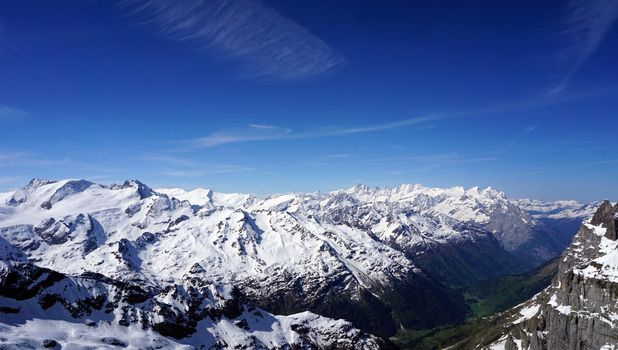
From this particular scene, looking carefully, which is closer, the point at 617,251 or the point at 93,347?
the point at 617,251

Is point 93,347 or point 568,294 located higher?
point 568,294

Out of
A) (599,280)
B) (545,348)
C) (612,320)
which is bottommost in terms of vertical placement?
(545,348)

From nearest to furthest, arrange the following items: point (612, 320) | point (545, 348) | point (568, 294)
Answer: point (612, 320), point (568, 294), point (545, 348)

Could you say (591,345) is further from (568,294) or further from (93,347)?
(93,347)

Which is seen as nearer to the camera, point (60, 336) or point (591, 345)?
point (591, 345)

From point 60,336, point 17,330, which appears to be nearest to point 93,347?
point 60,336

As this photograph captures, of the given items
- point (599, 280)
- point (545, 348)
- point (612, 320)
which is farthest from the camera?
point (545, 348)

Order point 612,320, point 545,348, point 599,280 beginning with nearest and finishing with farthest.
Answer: point 612,320 → point 599,280 → point 545,348

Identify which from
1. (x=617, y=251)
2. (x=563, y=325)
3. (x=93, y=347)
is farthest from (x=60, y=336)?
(x=617, y=251)

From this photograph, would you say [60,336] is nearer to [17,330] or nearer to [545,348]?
[17,330]
